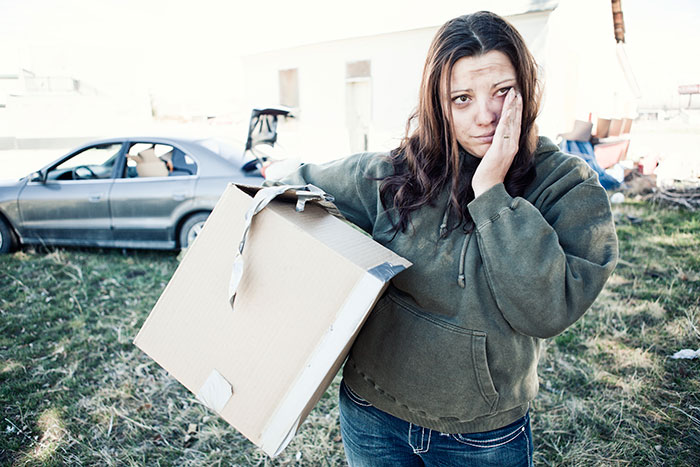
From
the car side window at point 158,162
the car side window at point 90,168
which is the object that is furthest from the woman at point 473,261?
the car side window at point 90,168

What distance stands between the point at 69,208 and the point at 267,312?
4991 mm

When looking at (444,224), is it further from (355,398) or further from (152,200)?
(152,200)

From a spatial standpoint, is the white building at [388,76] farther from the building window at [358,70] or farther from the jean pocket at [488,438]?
the jean pocket at [488,438]

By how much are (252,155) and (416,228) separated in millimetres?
3898

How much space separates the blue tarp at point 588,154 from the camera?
761 cm

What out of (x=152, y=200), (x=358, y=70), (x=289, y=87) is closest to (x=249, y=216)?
(x=152, y=200)

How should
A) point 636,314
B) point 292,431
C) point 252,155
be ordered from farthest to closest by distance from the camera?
point 252,155, point 636,314, point 292,431

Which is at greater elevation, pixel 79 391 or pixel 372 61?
pixel 372 61

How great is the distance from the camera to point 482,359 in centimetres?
99

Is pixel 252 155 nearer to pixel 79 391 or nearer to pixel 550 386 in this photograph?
pixel 79 391

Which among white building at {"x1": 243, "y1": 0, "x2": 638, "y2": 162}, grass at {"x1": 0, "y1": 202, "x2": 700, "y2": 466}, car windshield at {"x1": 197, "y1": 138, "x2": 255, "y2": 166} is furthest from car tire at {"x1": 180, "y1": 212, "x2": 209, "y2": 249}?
white building at {"x1": 243, "y1": 0, "x2": 638, "y2": 162}

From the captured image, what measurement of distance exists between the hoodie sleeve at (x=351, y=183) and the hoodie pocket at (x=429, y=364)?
10.4 inches

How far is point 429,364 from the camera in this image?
1025mm

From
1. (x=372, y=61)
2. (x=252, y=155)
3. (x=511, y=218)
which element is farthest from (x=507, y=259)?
(x=372, y=61)
